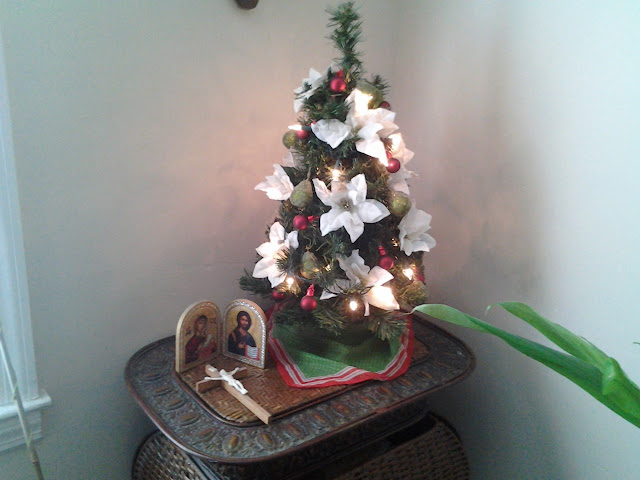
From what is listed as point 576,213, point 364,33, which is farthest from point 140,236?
point 576,213

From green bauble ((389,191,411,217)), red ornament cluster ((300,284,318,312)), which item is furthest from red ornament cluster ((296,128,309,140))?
red ornament cluster ((300,284,318,312))

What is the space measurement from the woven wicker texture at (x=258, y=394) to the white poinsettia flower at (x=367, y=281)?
192 millimetres

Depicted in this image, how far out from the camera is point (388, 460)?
1.03 m

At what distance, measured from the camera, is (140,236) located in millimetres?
1111

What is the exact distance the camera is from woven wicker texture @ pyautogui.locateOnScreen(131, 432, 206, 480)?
972 mm

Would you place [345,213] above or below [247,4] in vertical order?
below

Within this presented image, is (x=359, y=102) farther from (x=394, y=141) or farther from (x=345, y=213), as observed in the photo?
(x=345, y=213)

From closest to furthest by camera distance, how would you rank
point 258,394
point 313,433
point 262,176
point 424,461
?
1. point 313,433
2. point 258,394
3. point 424,461
4. point 262,176

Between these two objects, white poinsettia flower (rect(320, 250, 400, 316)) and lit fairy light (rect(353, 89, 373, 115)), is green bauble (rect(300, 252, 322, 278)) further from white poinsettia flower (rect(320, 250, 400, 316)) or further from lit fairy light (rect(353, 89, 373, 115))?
lit fairy light (rect(353, 89, 373, 115))

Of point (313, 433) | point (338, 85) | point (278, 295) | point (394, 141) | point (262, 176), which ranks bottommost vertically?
point (313, 433)

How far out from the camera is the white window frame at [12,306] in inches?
35.3

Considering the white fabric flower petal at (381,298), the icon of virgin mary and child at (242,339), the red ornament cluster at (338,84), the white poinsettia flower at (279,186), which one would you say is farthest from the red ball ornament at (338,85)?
the icon of virgin mary and child at (242,339)

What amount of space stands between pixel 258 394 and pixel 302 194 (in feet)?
1.35

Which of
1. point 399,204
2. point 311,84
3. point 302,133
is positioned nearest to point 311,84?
point 311,84
